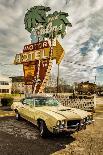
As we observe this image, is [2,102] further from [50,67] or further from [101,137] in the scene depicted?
[101,137]

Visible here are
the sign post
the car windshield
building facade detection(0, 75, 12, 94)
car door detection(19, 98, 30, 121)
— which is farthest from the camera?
building facade detection(0, 75, 12, 94)

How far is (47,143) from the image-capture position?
29.0ft

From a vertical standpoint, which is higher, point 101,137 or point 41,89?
point 41,89

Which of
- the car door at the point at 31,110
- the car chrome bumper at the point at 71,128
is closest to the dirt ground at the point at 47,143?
the car chrome bumper at the point at 71,128

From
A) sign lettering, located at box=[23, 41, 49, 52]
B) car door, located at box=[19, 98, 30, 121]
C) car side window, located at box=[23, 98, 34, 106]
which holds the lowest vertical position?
car door, located at box=[19, 98, 30, 121]

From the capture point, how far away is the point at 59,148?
8.20m

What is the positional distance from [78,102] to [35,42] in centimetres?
862

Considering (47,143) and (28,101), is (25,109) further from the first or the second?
(47,143)

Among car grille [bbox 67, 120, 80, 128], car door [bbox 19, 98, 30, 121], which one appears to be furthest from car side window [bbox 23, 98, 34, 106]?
car grille [bbox 67, 120, 80, 128]

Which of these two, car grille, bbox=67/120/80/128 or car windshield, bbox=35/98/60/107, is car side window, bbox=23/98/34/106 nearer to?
Answer: car windshield, bbox=35/98/60/107

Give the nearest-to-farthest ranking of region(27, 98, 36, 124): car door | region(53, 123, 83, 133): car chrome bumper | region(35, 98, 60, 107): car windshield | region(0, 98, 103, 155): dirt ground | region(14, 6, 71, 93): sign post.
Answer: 1. region(0, 98, 103, 155): dirt ground
2. region(53, 123, 83, 133): car chrome bumper
3. region(27, 98, 36, 124): car door
4. region(35, 98, 60, 107): car windshield
5. region(14, 6, 71, 93): sign post

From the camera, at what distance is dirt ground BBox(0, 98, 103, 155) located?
25.4 ft

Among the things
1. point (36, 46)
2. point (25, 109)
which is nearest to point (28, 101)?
point (25, 109)

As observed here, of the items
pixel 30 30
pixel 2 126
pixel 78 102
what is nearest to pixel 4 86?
pixel 30 30
